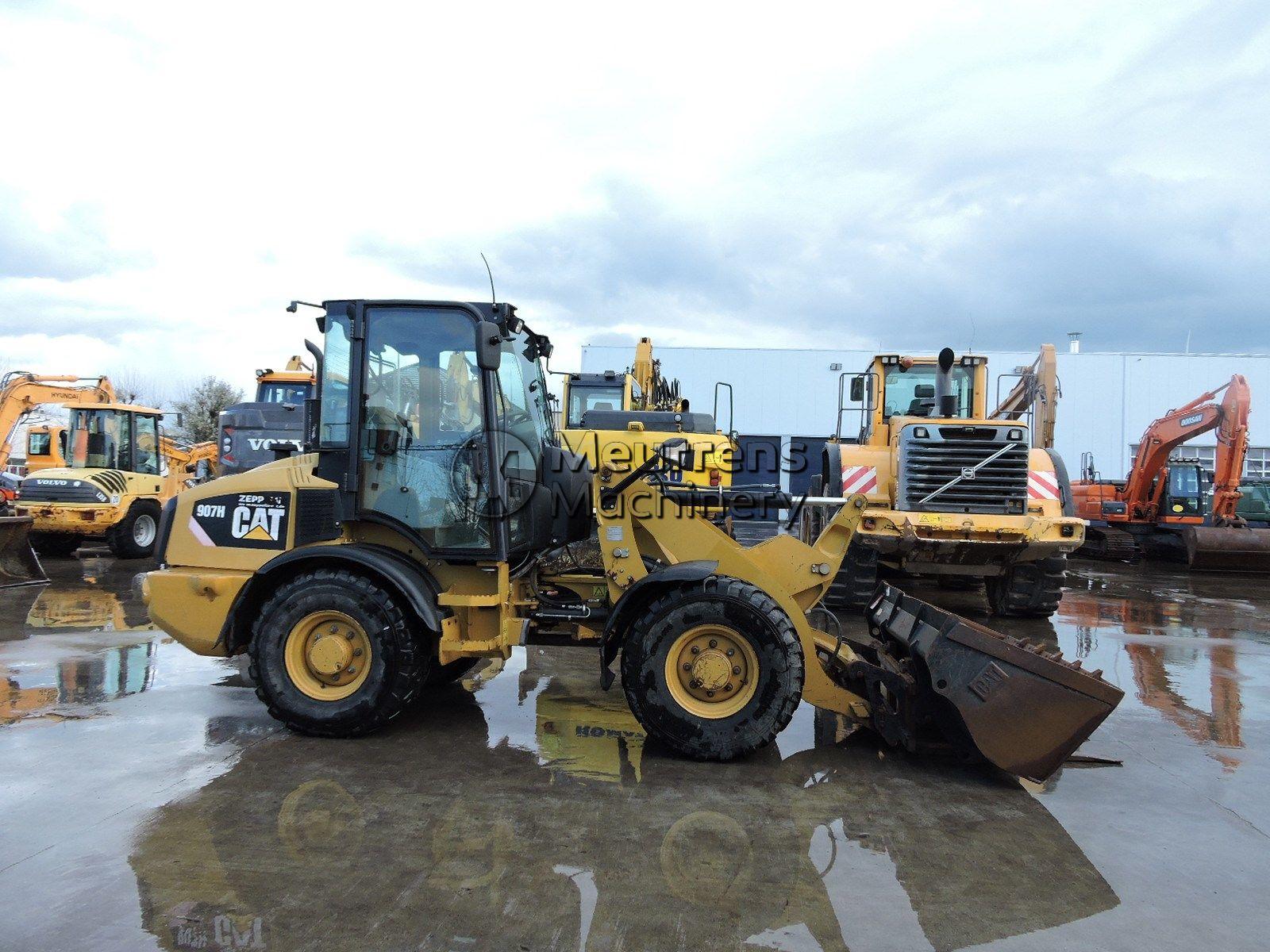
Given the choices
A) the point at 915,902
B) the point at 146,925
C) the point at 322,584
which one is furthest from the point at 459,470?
the point at 915,902

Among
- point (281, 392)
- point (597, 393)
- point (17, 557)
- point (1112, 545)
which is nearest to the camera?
point (17, 557)

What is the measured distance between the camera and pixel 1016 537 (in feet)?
26.8

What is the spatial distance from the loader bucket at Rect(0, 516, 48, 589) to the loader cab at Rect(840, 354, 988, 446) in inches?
420

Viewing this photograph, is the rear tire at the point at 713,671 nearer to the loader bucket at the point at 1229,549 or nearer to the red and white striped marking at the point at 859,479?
the red and white striped marking at the point at 859,479

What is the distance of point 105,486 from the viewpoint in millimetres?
13602

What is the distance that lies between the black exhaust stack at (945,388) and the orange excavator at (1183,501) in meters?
8.15

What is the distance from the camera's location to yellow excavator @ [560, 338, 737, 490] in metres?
9.18

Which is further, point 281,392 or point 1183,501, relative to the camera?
point 1183,501

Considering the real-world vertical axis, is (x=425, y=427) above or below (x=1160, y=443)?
below

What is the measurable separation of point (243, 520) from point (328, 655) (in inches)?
40.0

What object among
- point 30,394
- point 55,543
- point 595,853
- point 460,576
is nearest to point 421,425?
point 460,576

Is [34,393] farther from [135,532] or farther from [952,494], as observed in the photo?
[952,494]

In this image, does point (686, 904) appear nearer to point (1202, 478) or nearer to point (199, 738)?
point (199, 738)

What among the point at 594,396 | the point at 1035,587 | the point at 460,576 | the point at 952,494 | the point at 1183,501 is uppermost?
the point at 594,396
